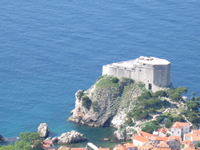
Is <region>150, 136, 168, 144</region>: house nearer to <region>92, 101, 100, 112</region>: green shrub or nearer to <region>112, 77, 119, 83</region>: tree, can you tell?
<region>92, 101, 100, 112</region>: green shrub

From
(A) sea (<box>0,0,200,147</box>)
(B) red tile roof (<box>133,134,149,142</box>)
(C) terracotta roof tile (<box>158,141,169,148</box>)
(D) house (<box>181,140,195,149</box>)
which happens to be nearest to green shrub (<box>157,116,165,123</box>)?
(B) red tile roof (<box>133,134,149,142</box>)

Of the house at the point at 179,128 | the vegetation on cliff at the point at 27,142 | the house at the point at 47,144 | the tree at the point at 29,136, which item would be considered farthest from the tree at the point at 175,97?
the tree at the point at 29,136

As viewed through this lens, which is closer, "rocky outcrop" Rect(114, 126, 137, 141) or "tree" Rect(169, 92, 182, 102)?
"rocky outcrop" Rect(114, 126, 137, 141)

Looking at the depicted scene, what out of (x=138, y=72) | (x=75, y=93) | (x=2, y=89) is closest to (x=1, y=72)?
(x=2, y=89)

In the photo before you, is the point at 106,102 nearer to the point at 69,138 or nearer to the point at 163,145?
the point at 69,138

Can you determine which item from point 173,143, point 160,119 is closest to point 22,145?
point 160,119

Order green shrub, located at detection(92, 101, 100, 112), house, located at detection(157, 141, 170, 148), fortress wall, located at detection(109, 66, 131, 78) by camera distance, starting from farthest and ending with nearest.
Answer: fortress wall, located at detection(109, 66, 131, 78) < green shrub, located at detection(92, 101, 100, 112) < house, located at detection(157, 141, 170, 148)

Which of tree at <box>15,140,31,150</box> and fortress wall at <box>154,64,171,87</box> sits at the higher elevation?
fortress wall at <box>154,64,171,87</box>
